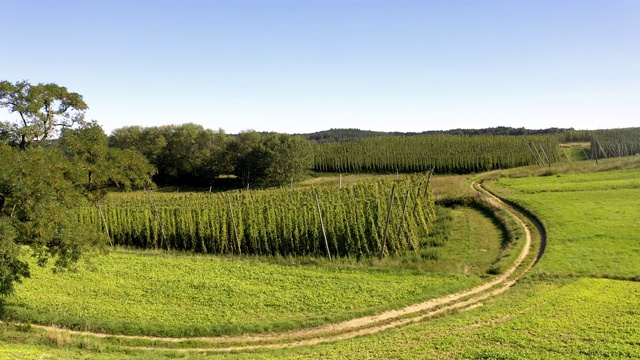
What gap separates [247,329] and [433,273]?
32.9 feet

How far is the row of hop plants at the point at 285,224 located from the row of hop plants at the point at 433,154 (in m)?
50.0

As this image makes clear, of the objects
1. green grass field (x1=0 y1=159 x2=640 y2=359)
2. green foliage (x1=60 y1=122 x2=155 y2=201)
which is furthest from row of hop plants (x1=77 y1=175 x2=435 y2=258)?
green grass field (x1=0 y1=159 x2=640 y2=359)

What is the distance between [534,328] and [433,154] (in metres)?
72.9

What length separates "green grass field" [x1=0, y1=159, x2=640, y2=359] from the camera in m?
11.8

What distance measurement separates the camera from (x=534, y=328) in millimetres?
13047

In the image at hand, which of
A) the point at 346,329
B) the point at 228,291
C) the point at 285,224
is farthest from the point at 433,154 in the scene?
the point at 346,329

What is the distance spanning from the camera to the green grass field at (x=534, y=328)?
11773 millimetres

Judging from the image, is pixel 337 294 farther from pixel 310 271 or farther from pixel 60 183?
pixel 60 183

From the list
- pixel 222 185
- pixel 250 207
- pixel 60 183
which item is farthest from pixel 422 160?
pixel 60 183

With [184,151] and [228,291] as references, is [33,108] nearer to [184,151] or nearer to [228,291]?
[228,291]

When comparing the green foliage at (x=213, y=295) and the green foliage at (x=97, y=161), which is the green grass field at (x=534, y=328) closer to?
the green foliage at (x=213, y=295)

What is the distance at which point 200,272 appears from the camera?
22.5m

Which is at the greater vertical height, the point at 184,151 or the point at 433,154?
the point at 184,151

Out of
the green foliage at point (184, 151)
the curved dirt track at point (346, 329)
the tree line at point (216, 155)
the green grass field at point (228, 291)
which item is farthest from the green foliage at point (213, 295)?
the green foliage at point (184, 151)
